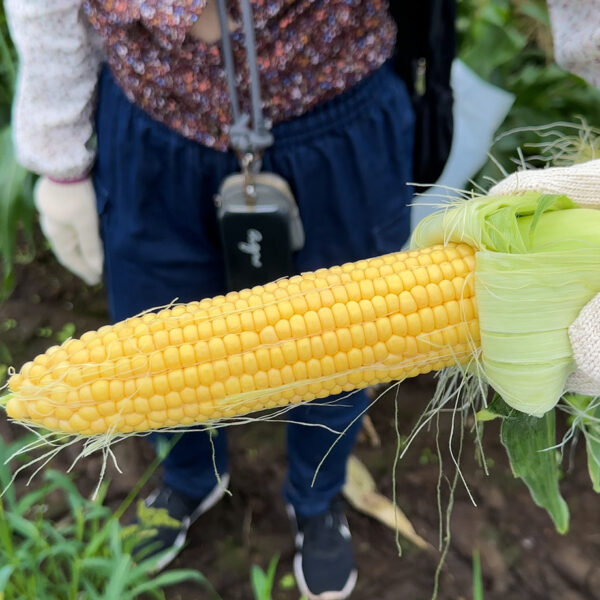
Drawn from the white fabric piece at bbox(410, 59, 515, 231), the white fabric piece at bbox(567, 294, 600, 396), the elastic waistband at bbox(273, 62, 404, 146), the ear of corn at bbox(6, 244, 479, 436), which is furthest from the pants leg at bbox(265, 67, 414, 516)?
the white fabric piece at bbox(410, 59, 515, 231)

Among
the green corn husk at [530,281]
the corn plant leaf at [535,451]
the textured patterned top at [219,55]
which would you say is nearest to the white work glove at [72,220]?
the textured patterned top at [219,55]

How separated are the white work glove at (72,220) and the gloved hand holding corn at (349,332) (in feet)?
1.07

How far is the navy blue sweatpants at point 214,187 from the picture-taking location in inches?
27.4

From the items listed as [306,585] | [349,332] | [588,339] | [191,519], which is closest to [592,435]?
[588,339]

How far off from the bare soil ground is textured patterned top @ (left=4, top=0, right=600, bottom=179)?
81 cm

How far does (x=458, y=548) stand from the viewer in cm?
118

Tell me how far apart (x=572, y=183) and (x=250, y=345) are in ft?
1.09

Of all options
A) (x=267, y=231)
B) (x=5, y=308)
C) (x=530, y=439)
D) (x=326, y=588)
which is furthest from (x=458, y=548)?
(x=5, y=308)

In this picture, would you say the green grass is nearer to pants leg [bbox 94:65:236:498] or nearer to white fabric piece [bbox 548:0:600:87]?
pants leg [bbox 94:65:236:498]

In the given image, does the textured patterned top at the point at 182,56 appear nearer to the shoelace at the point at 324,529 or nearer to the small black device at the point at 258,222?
the small black device at the point at 258,222

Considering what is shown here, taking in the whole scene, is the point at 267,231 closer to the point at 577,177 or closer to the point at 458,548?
the point at 577,177

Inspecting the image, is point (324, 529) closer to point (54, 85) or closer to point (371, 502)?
point (371, 502)

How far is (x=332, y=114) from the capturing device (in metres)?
0.68

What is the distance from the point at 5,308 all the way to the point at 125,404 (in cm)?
123
